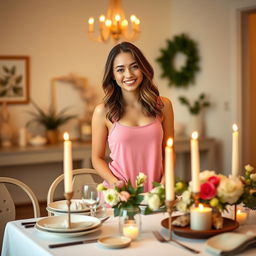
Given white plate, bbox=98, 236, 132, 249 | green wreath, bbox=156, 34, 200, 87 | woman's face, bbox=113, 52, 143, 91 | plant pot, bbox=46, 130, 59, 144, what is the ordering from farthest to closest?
green wreath, bbox=156, 34, 200, 87, plant pot, bbox=46, 130, 59, 144, woman's face, bbox=113, 52, 143, 91, white plate, bbox=98, 236, 132, 249

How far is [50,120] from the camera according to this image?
21.4 feet

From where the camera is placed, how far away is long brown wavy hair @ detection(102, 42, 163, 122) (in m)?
3.08

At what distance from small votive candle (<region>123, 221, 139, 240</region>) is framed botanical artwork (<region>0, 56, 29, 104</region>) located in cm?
435

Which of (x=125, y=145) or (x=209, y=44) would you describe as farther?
(x=209, y=44)

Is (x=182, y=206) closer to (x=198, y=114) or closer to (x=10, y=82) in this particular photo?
(x=10, y=82)

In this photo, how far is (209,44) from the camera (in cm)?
684

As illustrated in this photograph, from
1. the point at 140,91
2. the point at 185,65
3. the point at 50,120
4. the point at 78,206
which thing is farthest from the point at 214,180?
the point at 185,65

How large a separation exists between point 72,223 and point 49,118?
4117mm

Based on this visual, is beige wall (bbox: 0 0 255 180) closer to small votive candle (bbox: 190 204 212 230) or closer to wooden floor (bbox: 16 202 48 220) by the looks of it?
wooden floor (bbox: 16 202 48 220)

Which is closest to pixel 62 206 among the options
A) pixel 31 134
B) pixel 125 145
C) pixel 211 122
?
pixel 125 145

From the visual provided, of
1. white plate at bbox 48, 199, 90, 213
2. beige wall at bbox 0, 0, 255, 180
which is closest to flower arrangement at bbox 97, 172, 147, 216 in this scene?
white plate at bbox 48, 199, 90, 213

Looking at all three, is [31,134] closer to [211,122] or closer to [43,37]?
[43,37]

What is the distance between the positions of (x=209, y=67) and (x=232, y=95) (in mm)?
487

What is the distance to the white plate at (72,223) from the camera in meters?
2.34
